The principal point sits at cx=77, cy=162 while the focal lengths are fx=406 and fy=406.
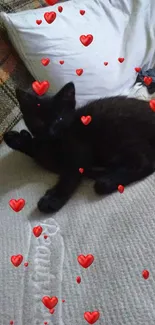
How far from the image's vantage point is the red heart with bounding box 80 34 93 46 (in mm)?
1248

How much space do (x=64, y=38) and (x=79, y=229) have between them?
0.70 metres

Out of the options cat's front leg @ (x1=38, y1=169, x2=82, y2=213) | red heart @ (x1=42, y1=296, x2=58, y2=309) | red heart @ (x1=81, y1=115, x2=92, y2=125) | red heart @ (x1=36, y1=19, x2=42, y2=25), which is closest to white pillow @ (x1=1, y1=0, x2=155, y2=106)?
red heart @ (x1=36, y1=19, x2=42, y2=25)

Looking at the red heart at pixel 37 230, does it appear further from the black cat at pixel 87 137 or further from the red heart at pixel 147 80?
the red heart at pixel 147 80

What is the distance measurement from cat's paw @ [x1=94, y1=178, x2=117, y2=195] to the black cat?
0.17 ft

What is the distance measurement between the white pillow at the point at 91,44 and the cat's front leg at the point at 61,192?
38cm

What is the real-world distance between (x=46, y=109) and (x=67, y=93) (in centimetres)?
7

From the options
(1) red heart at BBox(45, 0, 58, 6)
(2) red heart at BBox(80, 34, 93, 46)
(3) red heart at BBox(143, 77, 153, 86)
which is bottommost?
(3) red heart at BBox(143, 77, 153, 86)

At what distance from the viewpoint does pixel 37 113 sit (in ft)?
3.40

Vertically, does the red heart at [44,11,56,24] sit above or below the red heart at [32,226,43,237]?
above

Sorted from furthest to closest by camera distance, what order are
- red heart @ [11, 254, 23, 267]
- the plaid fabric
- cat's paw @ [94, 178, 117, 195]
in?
the plaid fabric, cat's paw @ [94, 178, 117, 195], red heart @ [11, 254, 23, 267]

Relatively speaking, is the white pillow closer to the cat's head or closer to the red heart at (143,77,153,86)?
the red heart at (143,77,153,86)

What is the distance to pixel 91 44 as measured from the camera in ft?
Answer: 4.22

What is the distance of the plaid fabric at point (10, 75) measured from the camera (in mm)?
1192

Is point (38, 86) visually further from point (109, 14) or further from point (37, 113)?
point (109, 14)
